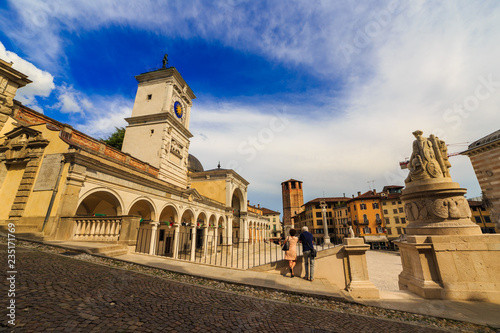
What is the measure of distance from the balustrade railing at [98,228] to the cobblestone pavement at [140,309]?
2862mm

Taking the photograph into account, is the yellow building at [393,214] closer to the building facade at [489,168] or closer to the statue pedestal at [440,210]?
the building facade at [489,168]

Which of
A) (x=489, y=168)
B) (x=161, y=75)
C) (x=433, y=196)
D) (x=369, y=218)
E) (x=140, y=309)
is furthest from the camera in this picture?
(x=369, y=218)

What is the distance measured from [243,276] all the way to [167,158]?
1669 cm

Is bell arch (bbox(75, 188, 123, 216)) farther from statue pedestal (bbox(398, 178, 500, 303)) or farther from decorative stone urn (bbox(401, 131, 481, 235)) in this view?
decorative stone urn (bbox(401, 131, 481, 235))

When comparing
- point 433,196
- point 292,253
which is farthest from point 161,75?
point 433,196

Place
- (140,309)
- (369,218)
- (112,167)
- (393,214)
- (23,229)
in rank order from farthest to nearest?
(369,218)
(393,214)
(112,167)
(23,229)
(140,309)

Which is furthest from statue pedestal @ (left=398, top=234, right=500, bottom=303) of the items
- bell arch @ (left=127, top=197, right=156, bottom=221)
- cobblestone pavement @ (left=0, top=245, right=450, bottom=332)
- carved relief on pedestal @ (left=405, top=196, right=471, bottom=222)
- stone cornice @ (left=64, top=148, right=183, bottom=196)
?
bell arch @ (left=127, top=197, right=156, bottom=221)

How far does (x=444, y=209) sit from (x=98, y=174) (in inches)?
545

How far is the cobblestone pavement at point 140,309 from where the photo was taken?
2336 mm

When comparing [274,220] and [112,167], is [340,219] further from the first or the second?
[112,167]

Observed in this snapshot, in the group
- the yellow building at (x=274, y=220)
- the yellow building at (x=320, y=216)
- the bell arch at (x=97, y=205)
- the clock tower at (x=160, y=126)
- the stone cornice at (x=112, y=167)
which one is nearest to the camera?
the stone cornice at (x=112, y=167)

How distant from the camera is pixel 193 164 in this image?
33469 millimetres

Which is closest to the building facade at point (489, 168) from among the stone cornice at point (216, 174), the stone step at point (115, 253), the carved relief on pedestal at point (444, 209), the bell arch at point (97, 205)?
the carved relief on pedestal at point (444, 209)

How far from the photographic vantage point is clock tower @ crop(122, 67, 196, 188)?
19016mm
